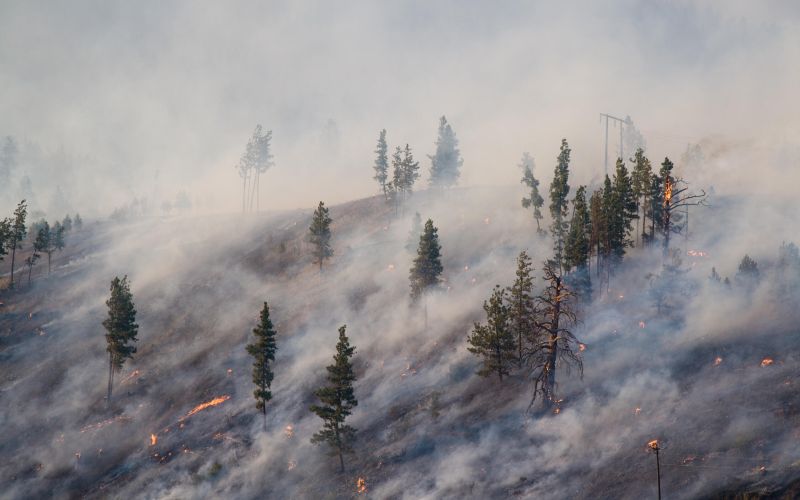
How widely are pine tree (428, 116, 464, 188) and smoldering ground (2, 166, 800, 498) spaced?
1996 cm

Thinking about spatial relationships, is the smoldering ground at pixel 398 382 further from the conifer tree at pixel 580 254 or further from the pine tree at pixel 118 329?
the pine tree at pixel 118 329

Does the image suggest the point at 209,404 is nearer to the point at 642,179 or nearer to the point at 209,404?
the point at 209,404

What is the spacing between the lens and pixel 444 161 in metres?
116

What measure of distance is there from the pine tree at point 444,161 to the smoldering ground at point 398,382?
65.5 feet

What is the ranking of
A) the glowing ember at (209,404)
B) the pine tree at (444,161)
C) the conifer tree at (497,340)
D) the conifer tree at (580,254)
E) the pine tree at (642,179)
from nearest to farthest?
the conifer tree at (497,340) → the glowing ember at (209,404) → the conifer tree at (580,254) → the pine tree at (642,179) → the pine tree at (444,161)

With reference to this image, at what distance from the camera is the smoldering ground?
3856cm

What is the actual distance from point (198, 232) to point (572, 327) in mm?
88134

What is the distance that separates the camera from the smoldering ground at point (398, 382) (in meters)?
38.6

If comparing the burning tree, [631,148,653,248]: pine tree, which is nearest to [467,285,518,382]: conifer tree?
the burning tree

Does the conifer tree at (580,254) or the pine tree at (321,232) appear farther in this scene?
the pine tree at (321,232)

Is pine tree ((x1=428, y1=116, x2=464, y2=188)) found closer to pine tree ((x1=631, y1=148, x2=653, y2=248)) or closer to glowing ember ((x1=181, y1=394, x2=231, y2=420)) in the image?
pine tree ((x1=631, y1=148, x2=653, y2=248))

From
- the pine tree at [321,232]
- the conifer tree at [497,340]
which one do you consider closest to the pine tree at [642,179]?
the conifer tree at [497,340]

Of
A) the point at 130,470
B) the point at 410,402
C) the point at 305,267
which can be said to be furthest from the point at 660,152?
the point at 130,470

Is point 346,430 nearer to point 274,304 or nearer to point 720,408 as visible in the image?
point 720,408
